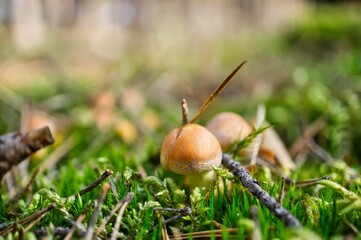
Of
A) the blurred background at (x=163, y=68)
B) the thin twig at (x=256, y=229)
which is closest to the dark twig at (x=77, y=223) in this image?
the thin twig at (x=256, y=229)

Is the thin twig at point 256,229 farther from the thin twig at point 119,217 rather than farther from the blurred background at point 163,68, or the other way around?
the blurred background at point 163,68

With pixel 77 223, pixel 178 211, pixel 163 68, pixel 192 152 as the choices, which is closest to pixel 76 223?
pixel 77 223

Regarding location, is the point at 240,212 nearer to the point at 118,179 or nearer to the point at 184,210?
the point at 184,210

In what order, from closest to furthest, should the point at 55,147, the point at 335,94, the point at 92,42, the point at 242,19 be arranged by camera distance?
the point at 55,147, the point at 335,94, the point at 92,42, the point at 242,19

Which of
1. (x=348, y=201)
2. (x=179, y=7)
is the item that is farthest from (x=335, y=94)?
(x=179, y=7)

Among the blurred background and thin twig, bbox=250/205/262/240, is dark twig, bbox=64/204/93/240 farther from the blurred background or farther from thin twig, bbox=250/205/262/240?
the blurred background

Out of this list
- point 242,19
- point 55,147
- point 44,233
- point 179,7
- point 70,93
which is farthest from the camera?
point 242,19
